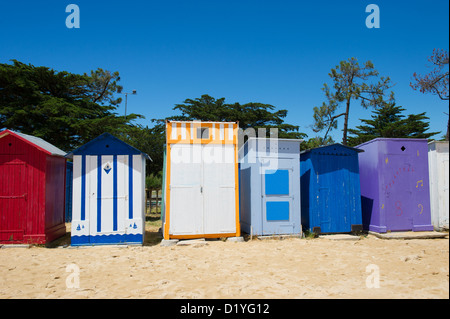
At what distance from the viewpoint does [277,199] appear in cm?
816

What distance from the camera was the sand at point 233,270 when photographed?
4.04 meters

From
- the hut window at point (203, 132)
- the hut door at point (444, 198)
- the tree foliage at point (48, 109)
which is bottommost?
the hut door at point (444, 198)

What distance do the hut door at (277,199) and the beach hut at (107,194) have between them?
10.9ft

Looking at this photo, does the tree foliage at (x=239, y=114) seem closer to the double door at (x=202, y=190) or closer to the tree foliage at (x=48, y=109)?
the tree foliage at (x=48, y=109)

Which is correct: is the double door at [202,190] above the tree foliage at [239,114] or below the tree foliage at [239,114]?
below

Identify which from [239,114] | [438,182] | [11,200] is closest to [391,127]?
[239,114]

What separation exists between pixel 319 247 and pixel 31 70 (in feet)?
66.1

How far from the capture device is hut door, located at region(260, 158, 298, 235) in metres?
8.11

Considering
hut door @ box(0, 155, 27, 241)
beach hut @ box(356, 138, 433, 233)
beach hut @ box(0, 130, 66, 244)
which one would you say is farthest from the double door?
beach hut @ box(356, 138, 433, 233)

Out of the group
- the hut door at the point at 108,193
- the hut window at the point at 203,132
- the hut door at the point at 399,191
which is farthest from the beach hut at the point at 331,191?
the hut door at the point at 108,193

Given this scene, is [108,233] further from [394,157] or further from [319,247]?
[394,157]

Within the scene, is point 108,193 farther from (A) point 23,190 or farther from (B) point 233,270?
(B) point 233,270

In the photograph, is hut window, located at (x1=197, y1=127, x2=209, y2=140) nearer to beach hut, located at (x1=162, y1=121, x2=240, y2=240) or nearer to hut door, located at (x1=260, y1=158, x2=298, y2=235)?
beach hut, located at (x1=162, y1=121, x2=240, y2=240)

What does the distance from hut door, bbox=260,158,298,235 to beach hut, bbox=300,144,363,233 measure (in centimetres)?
62
